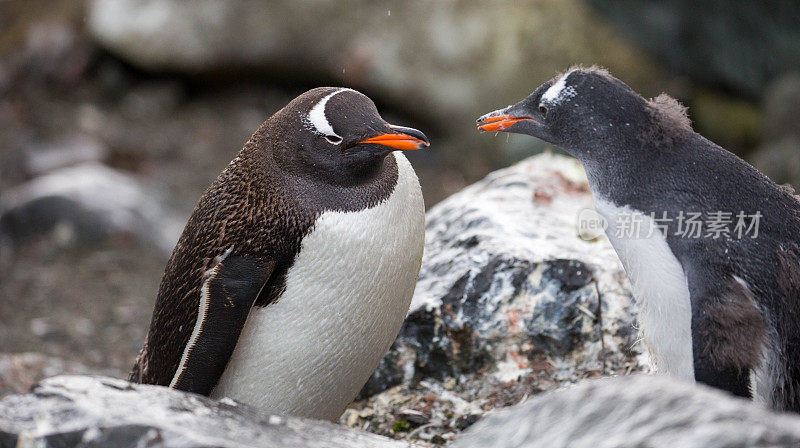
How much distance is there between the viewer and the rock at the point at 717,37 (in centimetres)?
655

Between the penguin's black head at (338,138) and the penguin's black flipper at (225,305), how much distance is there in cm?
32

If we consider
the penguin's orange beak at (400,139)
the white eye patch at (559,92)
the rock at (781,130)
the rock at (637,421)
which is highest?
the rock at (781,130)

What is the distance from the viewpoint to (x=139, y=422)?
5.69ft

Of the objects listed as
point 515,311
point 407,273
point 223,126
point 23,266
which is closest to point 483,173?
point 223,126

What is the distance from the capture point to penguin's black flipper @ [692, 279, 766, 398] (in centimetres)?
211

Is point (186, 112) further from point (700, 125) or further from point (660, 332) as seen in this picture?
point (660, 332)

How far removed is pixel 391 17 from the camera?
24.1ft

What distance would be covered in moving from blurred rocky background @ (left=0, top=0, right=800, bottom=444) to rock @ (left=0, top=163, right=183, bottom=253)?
0.01m

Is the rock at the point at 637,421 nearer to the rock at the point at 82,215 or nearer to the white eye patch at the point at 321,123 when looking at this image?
the white eye patch at the point at 321,123
